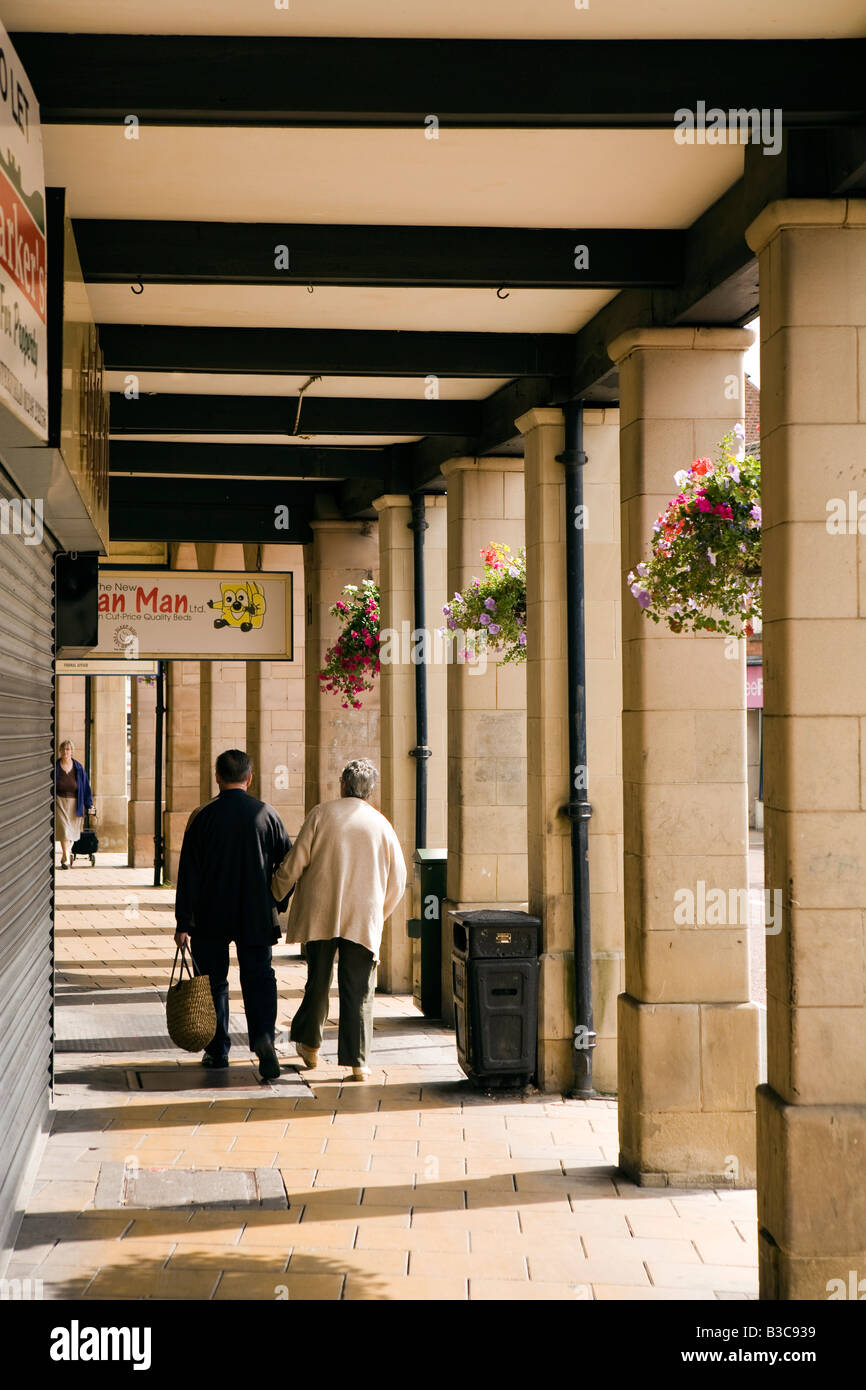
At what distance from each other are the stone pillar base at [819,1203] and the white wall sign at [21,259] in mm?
3018

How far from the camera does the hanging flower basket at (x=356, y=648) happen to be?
1266cm

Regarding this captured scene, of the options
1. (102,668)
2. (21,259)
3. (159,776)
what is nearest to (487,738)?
(21,259)

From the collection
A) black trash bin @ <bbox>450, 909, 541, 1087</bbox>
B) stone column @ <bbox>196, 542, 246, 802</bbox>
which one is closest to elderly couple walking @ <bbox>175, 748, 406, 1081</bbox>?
black trash bin @ <bbox>450, 909, 541, 1087</bbox>

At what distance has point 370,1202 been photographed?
6086mm

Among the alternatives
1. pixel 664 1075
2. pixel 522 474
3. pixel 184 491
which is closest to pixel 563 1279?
pixel 664 1075

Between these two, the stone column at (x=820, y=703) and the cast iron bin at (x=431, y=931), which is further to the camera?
the cast iron bin at (x=431, y=931)

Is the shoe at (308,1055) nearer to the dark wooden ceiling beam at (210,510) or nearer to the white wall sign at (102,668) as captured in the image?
the dark wooden ceiling beam at (210,510)

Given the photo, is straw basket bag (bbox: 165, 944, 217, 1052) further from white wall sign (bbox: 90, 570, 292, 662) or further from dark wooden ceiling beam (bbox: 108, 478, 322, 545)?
dark wooden ceiling beam (bbox: 108, 478, 322, 545)

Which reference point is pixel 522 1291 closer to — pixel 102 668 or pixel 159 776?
pixel 159 776

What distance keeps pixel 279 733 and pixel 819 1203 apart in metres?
12.4

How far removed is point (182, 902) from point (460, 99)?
474cm

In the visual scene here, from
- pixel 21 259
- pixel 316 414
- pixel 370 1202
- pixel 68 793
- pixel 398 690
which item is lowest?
pixel 370 1202

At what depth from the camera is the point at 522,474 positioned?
10.1 metres

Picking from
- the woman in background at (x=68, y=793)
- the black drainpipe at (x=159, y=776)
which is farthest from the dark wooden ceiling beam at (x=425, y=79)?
the woman in background at (x=68, y=793)
